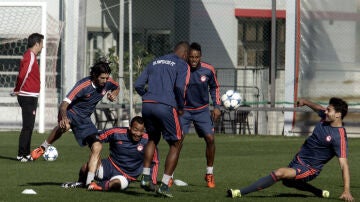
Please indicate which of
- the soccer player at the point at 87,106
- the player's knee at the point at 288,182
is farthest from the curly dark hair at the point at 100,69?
the player's knee at the point at 288,182

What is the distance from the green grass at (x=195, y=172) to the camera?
1120 cm

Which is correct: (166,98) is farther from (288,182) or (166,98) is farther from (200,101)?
(200,101)

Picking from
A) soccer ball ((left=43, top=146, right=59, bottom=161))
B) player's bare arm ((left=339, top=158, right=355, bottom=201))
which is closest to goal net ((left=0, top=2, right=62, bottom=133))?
soccer ball ((left=43, top=146, right=59, bottom=161))

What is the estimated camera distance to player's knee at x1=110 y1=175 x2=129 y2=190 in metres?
11.7

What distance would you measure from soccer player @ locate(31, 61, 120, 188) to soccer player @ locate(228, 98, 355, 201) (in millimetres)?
2112

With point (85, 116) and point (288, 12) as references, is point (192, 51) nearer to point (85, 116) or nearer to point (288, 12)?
point (85, 116)

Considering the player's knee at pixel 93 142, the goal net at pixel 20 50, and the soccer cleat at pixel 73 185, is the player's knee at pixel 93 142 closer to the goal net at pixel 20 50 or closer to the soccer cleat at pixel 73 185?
the soccer cleat at pixel 73 185

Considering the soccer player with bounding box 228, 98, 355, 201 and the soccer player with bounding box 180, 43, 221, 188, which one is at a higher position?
the soccer player with bounding box 180, 43, 221, 188

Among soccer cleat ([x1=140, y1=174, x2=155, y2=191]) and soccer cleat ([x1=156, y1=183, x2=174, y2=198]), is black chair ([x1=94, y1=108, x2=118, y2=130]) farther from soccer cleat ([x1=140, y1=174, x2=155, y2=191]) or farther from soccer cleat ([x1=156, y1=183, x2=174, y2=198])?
soccer cleat ([x1=156, y1=183, x2=174, y2=198])

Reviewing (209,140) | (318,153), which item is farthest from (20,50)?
(318,153)

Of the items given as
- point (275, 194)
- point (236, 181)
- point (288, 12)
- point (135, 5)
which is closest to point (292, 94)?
point (288, 12)

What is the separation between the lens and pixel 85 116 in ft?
42.7

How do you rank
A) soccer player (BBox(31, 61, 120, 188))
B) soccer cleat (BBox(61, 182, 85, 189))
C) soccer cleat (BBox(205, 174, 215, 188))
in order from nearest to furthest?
soccer player (BBox(31, 61, 120, 188)) < soccer cleat (BBox(61, 182, 85, 189)) < soccer cleat (BBox(205, 174, 215, 188))

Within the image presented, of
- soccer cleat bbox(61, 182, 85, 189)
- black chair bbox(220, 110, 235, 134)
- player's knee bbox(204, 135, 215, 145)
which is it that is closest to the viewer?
soccer cleat bbox(61, 182, 85, 189)
